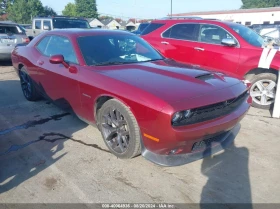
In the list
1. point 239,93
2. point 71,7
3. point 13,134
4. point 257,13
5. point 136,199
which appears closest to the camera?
point 136,199

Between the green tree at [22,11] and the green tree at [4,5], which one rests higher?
the green tree at [4,5]

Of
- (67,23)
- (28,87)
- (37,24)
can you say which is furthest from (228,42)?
(37,24)

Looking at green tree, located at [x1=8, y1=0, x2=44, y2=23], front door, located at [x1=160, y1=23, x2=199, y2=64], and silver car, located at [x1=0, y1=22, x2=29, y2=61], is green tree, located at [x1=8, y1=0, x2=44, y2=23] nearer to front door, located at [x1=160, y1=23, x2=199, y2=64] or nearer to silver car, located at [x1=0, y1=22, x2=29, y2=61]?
silver car, located at [x1=0, y1=22, x2=29, y2=61]

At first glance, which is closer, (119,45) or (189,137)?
(189,137)

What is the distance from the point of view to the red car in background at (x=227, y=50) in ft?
16.2

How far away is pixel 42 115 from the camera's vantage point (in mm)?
4566

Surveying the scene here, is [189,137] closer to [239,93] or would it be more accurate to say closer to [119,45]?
[239,93]

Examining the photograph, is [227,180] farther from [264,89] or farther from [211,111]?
[264,89]

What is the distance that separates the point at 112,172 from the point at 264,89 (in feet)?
12.1

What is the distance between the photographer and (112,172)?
2.90 metres

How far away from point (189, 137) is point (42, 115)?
3041 millimetres

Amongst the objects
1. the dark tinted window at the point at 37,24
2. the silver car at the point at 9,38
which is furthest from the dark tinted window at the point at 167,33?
the dark tinted window at the point at 37,24

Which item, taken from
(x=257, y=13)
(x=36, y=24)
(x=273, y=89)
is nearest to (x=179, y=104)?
(x=273, y=89)

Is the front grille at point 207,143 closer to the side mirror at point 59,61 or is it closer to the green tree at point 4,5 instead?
the side mirror at point 59,61
